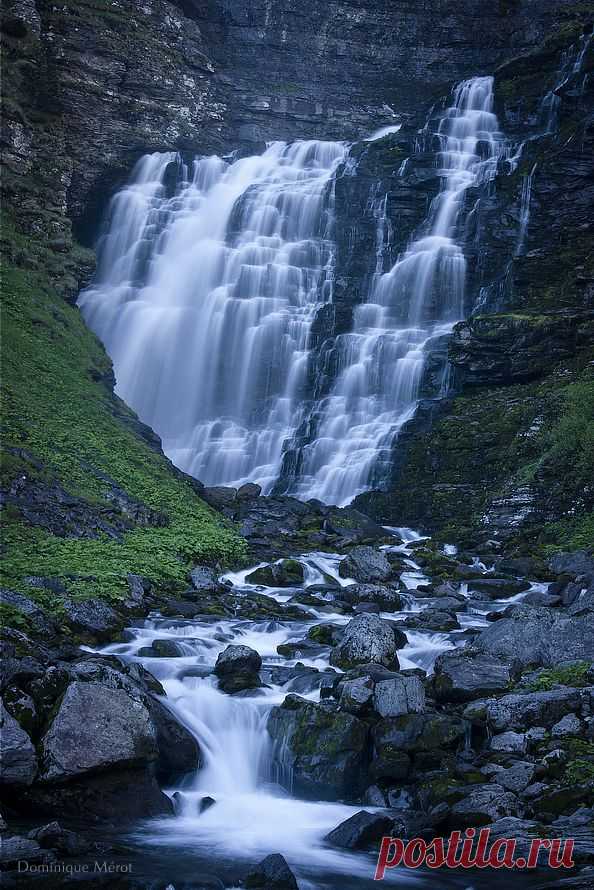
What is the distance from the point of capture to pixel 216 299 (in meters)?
33.4

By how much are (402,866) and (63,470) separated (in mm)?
13102

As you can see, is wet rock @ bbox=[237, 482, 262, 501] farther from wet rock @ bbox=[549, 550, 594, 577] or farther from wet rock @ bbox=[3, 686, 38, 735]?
wet rock @ bbox=[3, 686, 38, 735]

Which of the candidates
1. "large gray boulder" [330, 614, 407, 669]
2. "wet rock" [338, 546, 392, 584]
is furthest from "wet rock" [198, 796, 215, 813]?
"wet rock" [338, 546, 392, 584]

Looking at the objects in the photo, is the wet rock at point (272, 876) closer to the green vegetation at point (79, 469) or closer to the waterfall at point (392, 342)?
the green vegetation at point (79, 469)

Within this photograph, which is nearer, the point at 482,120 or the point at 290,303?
the point at 290,303

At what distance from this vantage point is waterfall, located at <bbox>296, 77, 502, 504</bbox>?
26.6 m

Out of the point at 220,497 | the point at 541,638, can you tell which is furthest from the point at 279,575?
the point at 541,638

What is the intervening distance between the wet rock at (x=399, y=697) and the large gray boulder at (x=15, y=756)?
4286 mm

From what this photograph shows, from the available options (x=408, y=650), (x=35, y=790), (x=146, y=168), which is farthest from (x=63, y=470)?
(x=146, y=168)

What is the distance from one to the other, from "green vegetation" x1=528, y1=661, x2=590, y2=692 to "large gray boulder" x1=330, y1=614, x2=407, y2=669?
7.27ft

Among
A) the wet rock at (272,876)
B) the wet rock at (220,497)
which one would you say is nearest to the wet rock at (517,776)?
the wet rock at (272,876)

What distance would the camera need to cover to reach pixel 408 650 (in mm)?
12859

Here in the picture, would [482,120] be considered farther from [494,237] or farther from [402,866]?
[402,866]

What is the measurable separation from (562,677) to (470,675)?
122 centimetres
